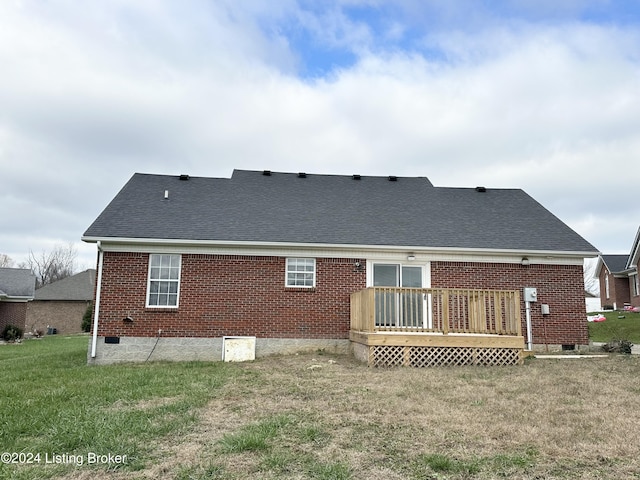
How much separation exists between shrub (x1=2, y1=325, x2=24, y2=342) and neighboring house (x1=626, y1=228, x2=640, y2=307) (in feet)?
117

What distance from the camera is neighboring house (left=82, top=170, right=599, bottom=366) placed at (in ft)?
37.9

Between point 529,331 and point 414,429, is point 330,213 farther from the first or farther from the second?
point 414,429

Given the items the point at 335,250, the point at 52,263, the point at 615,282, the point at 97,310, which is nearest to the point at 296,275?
the point at 335,250

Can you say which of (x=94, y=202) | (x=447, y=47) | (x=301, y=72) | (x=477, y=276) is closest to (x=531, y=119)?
(x=447, y=47)

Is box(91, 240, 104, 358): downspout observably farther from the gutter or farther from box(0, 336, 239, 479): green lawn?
box(0, 336, 239, 479): green lawn

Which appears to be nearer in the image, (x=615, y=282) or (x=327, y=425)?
(x=327, y=425)

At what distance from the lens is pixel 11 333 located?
24.8m

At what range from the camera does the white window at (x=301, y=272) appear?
1220 centimetres

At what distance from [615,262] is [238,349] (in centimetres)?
3181

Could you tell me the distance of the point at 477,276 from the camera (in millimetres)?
12539

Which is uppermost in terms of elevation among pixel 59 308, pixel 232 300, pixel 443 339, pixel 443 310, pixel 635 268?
pixel 635 268

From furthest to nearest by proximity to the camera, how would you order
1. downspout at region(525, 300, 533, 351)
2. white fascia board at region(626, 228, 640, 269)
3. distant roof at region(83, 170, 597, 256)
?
white fascia board at region(626, 228, 640, 269) < distant roof at region(83, 170, 597, 256) < downspout at region(525, 300, 533, 351)

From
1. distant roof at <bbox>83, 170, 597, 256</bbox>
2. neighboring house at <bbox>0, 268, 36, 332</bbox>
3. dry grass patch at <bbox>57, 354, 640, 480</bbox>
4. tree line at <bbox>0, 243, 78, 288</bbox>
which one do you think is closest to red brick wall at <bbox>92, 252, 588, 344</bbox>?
distant roof at <bbox>83, 170, 597, 256</bbox>

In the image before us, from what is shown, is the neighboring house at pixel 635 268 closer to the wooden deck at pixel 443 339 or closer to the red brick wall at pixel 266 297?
the red brick wall at pixel 266 297
